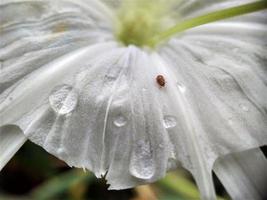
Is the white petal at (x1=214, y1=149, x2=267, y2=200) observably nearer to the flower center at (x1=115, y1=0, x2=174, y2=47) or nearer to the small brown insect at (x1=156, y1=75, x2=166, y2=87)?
the small brown insect at (x1=156, y1=75, x2=166, y2=87)

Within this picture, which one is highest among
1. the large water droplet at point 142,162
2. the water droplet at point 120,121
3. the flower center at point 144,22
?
the flower center at point 144,22

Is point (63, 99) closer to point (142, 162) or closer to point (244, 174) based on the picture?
point (142, 162)

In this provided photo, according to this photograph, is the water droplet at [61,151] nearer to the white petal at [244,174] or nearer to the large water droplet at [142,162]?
the large water droplet at [142,162]

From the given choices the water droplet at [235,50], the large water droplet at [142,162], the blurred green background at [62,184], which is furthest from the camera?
the blurred green background at [62,184]

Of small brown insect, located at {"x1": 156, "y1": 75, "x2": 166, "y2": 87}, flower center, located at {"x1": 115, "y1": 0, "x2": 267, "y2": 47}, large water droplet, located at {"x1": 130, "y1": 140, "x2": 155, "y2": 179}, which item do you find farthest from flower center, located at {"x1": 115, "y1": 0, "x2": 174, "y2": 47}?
large water droplet, located at {"x1": 130, "y1": 140, "x2": 155, "y2": 179}

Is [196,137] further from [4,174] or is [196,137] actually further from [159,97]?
[4,174]

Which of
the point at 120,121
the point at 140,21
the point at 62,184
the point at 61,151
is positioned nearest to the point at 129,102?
the point at 120,121

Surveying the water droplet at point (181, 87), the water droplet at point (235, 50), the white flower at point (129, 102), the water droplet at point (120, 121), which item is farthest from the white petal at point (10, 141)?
the water droplet at point (235, 50)
